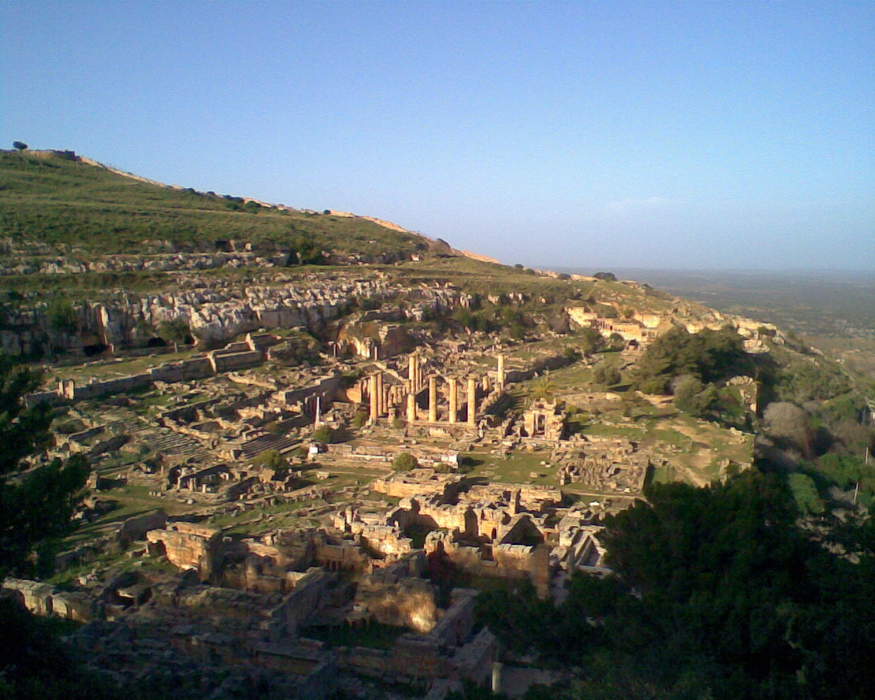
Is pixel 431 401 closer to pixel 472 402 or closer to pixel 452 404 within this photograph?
pixel 452 404

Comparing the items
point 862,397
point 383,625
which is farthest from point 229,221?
point 383,625

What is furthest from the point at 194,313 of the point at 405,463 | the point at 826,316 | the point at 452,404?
the point at 826,316

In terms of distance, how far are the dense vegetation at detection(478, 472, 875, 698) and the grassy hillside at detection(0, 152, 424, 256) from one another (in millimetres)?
38947

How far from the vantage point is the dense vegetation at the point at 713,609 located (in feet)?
20.8

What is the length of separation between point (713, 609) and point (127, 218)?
49.8m

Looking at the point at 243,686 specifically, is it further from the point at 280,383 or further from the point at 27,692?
the point at 280,383

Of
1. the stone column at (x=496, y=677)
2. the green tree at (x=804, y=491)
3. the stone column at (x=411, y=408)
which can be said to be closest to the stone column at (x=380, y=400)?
the stone column at (x=411, y=408)

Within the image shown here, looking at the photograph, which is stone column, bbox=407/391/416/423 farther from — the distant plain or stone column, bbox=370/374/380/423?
the distant plain

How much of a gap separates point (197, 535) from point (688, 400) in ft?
59.4

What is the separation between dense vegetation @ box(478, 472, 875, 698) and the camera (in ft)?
20.8

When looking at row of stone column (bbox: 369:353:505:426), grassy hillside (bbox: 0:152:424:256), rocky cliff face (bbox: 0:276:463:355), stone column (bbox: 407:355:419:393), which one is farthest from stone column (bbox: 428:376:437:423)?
grassy hillside (bbox: 0:152:424:256)

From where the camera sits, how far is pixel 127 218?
4941cm

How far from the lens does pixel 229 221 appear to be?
5538cm

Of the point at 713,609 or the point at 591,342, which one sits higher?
the point at 713,609
